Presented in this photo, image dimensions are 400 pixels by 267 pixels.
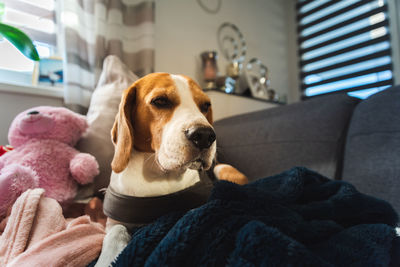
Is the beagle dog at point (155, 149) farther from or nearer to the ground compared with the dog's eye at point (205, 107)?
nearer to the ground

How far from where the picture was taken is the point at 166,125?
65 centimetres

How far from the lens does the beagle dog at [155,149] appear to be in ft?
1.91

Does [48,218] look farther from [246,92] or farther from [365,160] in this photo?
[246,92]

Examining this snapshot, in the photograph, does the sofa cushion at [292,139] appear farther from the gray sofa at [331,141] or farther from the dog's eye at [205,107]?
the dog's eye at [205,107]

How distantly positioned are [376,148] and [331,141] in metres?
0.19

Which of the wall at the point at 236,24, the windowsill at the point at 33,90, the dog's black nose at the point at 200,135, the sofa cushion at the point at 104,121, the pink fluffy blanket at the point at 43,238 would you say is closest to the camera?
the pink fluffy blanket at the point at 43,238

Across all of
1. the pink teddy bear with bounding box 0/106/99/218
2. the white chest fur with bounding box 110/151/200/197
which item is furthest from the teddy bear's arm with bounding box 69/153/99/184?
the white chest fur with bounding box 110/151/200/197

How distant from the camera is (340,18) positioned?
2.87 m

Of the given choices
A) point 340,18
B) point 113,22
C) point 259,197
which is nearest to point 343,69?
point 340,18

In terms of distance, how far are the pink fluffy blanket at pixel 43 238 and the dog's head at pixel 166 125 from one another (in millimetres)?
185

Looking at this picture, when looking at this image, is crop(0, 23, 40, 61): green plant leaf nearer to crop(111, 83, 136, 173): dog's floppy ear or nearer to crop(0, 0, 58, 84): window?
crop(111, 83, 136, 173): dog's floppy ear

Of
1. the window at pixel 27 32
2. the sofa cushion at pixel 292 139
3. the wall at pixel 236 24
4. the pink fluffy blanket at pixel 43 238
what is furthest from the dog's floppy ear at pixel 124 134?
the wall at pixel 236 24

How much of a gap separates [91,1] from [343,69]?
9.01 feet

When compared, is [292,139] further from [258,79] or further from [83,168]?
[258,79]
